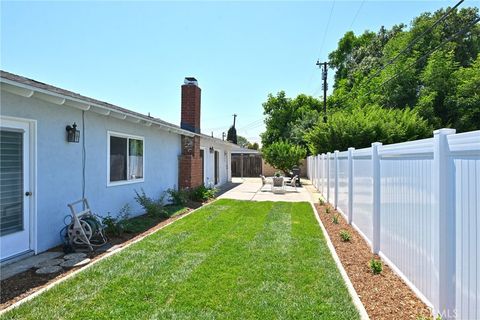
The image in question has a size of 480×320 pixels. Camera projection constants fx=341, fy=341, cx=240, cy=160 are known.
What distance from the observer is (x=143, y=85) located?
61.6 feet

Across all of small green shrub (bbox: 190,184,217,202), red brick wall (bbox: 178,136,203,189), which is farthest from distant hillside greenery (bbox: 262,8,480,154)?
small green shrub (bbox: 190,184,217,202)

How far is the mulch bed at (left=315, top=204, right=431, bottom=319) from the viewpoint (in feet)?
12.1

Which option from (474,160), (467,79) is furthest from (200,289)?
(467,79)

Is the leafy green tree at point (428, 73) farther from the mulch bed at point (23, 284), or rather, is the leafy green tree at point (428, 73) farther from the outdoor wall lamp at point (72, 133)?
the mulch bed at point (23, 284)

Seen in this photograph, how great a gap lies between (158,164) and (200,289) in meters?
7.90

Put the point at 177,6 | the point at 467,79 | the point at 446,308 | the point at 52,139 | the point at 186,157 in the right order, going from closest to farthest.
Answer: the point at 446,308 → the point at 52,139 → the point at 177,6 → the point at 186,157 → the point at 467,79

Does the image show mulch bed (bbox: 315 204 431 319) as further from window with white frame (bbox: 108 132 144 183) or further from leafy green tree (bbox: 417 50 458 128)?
leafy green tree (bbox: 417 50 458 128)

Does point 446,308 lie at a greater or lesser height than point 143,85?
lesser

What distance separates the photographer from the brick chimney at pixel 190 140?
45.6 feet

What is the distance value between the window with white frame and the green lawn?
2.47m

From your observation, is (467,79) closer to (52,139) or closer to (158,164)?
(158,164)

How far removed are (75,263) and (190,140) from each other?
917cm

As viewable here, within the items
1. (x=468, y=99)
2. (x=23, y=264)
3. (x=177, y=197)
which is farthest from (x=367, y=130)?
(x=23, y=264)

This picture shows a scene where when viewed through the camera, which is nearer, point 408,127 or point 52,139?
point 52,139
